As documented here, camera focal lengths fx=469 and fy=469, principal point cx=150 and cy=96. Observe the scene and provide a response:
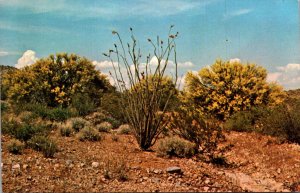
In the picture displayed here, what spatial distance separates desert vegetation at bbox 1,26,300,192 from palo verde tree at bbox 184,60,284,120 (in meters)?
0.02

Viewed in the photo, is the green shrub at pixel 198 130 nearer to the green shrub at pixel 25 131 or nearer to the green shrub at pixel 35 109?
the green shrub at pixel 25 131

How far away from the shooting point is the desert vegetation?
6.39m

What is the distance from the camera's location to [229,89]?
10.7 meters

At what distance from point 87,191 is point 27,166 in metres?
1.34

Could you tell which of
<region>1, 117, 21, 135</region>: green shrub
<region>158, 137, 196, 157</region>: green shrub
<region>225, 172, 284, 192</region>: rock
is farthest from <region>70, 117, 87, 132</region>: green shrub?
<region>225, 172, 284, 192</region>: rock

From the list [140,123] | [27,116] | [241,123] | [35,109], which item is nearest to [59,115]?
[35,109]

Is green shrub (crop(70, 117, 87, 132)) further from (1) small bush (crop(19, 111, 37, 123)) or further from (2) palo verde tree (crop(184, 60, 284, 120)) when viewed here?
(2) palo verde tree (crop(184, 60, 284, 120))

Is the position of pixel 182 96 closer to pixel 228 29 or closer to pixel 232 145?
pixel 232 145

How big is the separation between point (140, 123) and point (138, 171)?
69.8 inches

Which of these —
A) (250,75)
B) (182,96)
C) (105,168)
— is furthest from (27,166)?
(250,75)

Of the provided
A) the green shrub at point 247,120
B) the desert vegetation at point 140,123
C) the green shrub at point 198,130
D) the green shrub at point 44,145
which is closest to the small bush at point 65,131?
the desert vegetation at point 140,123

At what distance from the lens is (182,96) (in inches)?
440

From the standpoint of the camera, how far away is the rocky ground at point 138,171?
5.91m

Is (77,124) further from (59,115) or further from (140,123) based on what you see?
(140,123)
